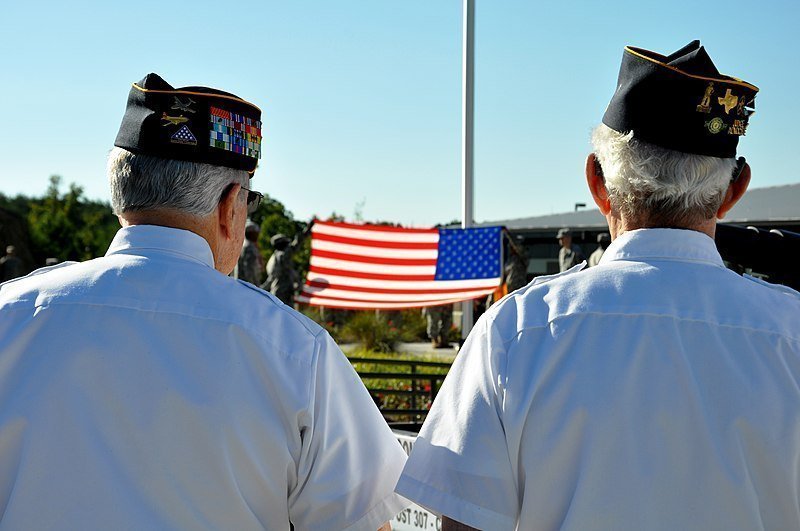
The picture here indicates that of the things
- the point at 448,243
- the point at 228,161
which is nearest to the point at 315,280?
the point at 448,243

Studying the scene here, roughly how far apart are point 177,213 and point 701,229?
3.45 feet

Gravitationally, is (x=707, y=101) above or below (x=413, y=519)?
above

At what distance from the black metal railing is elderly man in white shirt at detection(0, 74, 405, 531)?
523 centimetres

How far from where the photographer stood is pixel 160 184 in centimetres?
198

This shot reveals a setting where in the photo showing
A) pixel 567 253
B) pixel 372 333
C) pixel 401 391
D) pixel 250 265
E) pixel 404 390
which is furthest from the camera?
pixel 567 253

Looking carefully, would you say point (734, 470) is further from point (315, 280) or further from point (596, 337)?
point (315, 280)

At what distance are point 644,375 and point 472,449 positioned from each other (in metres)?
0.33

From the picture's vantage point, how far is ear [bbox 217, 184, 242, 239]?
206 centimetres

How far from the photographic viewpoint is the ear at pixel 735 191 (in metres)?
1.86

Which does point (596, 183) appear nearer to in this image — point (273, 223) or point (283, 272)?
point (283, 272)

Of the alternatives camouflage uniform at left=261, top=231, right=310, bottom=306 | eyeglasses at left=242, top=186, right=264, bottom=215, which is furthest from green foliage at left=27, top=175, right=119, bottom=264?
eyeglasses at left=242, top=186, right=264, bottom=215

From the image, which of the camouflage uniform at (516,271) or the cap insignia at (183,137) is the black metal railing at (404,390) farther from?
the cap insignia at (183,137)

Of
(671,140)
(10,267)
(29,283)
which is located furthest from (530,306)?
(10,267)

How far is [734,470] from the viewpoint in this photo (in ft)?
5.24
